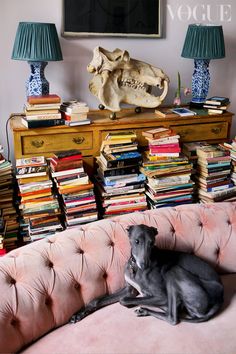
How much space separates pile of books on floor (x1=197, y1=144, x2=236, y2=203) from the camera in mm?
2756

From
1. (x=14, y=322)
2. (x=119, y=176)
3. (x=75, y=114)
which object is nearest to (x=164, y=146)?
(x=119, y=176)

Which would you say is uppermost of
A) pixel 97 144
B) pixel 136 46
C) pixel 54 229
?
pixel 136 46

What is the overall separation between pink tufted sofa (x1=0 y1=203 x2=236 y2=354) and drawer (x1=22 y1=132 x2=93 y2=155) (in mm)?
862

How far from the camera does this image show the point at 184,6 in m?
3.03

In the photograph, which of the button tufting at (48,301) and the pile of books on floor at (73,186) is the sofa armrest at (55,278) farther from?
the pile of books on floor at (73,186)

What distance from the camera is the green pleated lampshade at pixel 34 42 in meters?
2.36

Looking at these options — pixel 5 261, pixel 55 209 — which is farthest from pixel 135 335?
pixel 55 209

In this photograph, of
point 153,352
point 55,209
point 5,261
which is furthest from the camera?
point 55,209

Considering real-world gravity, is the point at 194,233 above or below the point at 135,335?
above

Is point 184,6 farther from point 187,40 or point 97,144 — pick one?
point 97,144

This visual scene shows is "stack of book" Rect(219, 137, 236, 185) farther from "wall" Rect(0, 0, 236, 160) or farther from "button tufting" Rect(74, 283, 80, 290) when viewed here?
"button tufting" Rect(74, 283, 80, 290)

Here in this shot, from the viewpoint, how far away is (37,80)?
255 centimetres

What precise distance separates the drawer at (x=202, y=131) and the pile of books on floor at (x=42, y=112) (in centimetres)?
81

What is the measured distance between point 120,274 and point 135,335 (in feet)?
0.98
